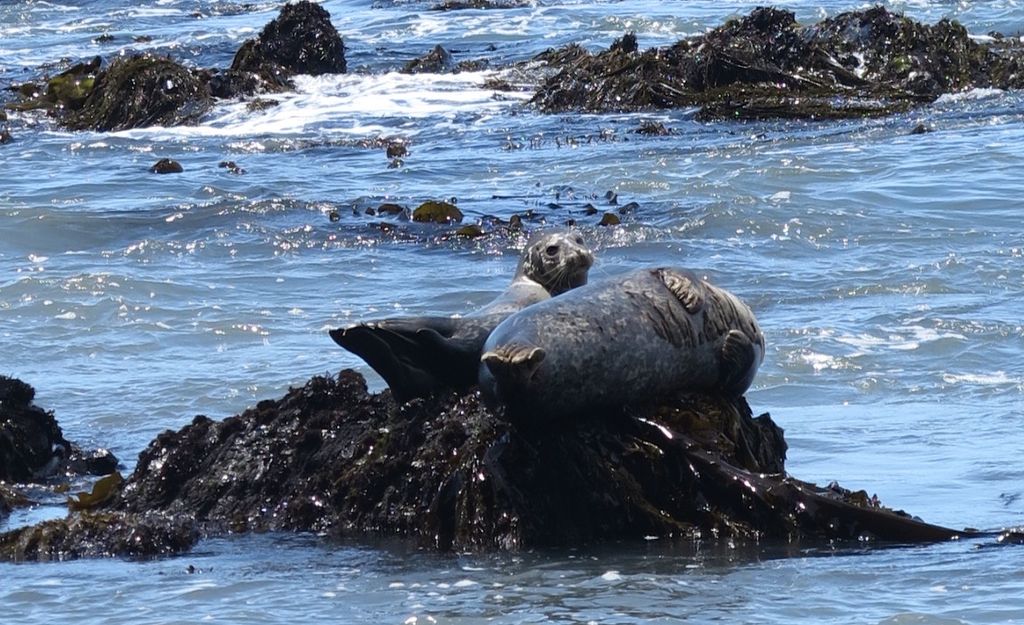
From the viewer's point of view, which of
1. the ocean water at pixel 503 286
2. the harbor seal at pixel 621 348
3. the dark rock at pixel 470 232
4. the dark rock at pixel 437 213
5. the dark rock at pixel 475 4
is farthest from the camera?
the dark rock at pixel 475 4

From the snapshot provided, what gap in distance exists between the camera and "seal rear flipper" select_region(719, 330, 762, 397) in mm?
5281

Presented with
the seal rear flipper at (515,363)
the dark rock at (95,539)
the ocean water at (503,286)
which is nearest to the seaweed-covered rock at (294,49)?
the ocean water at (503,286)

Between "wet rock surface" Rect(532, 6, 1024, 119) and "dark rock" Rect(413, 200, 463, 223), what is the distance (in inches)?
178

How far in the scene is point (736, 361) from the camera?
5297 millimetres

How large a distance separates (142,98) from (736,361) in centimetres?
1353

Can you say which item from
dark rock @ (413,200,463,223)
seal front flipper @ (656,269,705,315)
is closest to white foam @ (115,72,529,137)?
dark rock @ (413,200,463,223)

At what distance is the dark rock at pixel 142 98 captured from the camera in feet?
57.9

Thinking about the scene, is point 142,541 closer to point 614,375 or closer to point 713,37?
point 614,375

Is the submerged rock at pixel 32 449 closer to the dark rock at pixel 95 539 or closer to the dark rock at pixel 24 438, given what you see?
the dark rock at pixel 24 438

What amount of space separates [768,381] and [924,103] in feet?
28.6

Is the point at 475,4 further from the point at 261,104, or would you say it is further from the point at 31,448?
the point at 31,448

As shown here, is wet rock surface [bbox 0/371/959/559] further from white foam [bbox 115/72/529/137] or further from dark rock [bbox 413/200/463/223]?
white foam [bbox 115/72/529/137]

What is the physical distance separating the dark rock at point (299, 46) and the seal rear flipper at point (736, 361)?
15157 millimetres

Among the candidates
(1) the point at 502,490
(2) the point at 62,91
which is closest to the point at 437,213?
(1) the point at 502,490
